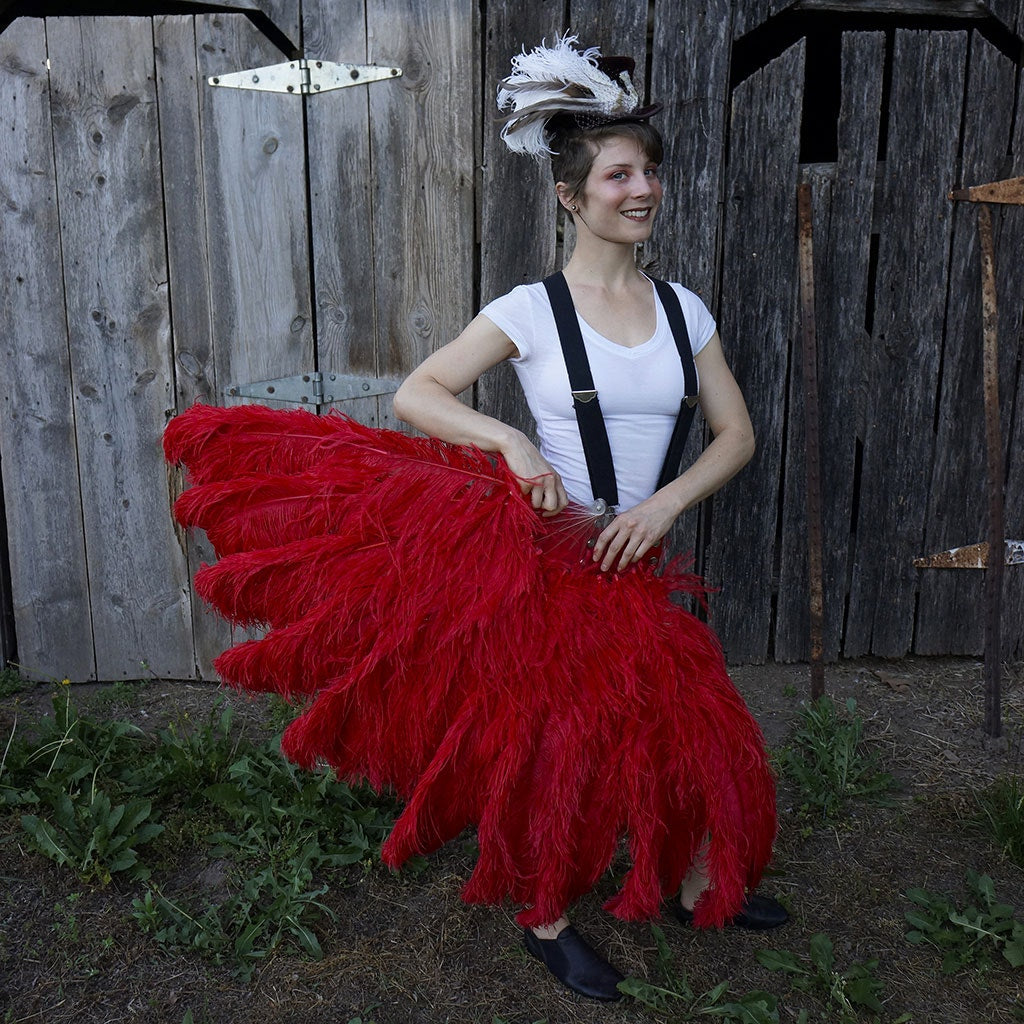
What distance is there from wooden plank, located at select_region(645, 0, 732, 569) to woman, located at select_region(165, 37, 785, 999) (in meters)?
1.09

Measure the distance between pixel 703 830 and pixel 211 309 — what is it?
246 cm

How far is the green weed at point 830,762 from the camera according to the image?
9.89 ft

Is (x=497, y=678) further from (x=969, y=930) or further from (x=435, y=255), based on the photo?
(x=435, y=255)

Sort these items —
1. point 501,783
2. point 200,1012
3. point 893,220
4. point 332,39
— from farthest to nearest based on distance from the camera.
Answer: point 893,220
point 332,39
point 200,1012
point 501,783

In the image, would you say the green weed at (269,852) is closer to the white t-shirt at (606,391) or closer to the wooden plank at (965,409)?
the white t-shirt at (606,391)

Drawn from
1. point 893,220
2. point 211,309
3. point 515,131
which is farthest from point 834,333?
point 211,309

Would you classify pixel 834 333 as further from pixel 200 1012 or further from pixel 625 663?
pixel 200 1012

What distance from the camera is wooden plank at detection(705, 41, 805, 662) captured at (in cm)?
334

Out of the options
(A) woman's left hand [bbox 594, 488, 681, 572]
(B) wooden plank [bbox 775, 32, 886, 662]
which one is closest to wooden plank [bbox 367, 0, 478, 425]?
(B) wooden plank [bbox 775, 32, 886, 662]

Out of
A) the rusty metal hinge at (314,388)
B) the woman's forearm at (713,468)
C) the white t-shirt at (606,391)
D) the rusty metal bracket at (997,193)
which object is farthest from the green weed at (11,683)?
the rusty metal bracket at (997,193)

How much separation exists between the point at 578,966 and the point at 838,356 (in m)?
2.37

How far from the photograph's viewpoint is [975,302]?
355cm

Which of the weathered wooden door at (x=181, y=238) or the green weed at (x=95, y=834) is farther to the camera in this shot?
the weathered wooden door at (x=181, y=238)

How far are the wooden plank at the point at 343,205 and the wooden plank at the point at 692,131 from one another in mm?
932
